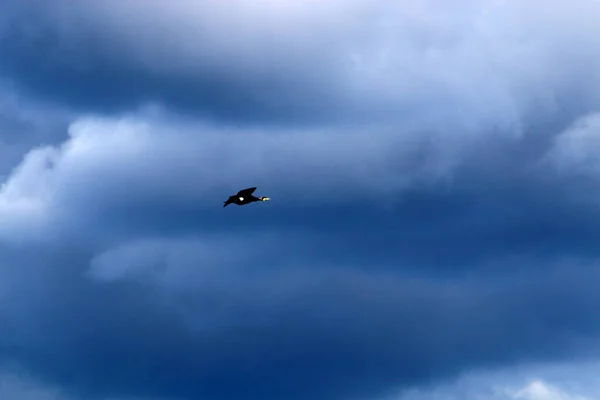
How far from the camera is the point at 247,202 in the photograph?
4500 cm
